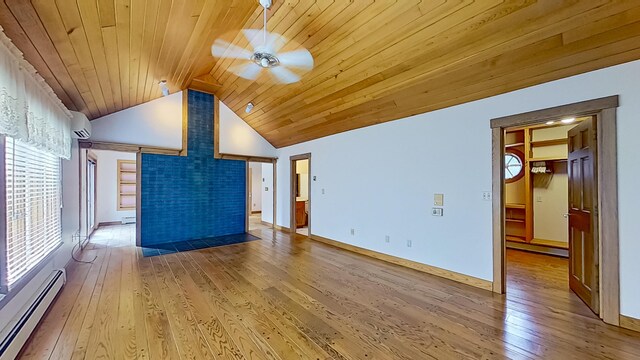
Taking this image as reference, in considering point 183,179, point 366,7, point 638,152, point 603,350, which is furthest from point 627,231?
point 183,179

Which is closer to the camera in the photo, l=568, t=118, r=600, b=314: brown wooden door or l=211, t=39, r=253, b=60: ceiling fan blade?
l=568, t=118, r=600, b=314: brown wooden door

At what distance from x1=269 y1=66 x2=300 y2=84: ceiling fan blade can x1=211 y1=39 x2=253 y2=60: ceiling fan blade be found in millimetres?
409

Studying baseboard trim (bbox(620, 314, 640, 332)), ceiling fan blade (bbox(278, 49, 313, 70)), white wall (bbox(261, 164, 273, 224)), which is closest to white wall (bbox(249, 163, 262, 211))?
white wall (bbox(261, 164, 273, 224))

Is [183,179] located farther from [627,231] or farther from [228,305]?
[627,231]

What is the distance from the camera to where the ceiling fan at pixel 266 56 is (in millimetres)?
2537

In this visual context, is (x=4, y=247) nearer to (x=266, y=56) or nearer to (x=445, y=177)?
(x=266, y=56)

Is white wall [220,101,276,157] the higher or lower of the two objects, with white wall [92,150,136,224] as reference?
higher

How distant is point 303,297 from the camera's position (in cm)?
289

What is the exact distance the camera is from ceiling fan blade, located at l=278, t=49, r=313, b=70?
10.7 ft

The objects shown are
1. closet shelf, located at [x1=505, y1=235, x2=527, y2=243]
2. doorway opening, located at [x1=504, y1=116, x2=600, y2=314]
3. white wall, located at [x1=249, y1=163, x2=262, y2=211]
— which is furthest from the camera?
white wall, located at [x1=249, y1=163, x2=262, y2=211]

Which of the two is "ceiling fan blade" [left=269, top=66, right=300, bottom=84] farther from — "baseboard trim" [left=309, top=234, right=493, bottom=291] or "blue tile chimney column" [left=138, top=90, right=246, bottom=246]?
"baseboard trim" [left=309, top=234, right=493, bottom=291]

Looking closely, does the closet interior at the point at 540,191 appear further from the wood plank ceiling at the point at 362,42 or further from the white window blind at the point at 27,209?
the white window blind at the point at 27,209

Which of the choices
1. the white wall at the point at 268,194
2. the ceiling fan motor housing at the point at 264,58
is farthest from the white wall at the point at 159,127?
the ceiling fan motor housing at the point at 264,58

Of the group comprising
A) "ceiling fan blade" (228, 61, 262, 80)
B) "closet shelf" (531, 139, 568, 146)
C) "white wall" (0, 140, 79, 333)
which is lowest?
"white wall" (0, 140, 79, 333)
